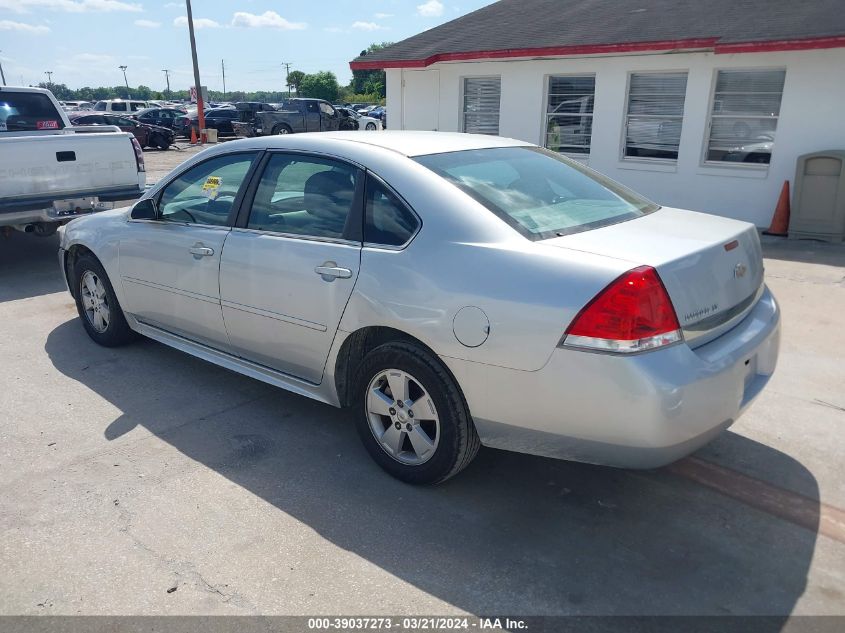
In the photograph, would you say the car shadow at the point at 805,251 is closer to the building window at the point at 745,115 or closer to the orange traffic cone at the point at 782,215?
the orange traffic cone at the point at 782,215

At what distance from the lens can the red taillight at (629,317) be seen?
2697 mm

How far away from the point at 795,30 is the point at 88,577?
10.6 m

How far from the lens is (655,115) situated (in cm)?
1148

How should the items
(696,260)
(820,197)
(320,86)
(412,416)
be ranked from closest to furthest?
(696,260)
(412,416)
(820,197)
(320,86)

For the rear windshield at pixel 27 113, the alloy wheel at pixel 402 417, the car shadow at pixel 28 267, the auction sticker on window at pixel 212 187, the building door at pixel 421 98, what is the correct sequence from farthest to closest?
the building door at pixel 421 98
the rear windshield at pixel 27 113
the car shadow at pixel 28 267
the auction sticker on window at pixel 212 187
the alloy wheel at pixel 402 417

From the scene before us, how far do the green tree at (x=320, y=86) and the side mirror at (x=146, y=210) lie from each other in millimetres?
87956

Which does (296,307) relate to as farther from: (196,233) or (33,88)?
(33,88)

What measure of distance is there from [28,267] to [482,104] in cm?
877

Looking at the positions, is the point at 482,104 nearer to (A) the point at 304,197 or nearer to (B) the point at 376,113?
(A) the point at 304,197

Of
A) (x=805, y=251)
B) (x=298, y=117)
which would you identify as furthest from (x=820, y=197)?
(x=298, y=117)

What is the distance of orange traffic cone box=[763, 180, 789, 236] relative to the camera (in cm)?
984

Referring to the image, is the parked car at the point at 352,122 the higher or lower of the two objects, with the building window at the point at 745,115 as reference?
lower

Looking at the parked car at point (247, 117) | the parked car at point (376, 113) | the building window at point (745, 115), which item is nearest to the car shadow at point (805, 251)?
the building window at point (745, 115)

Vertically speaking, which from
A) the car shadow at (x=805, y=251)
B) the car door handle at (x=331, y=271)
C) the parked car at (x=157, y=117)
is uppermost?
the car door handle at (x=331, y=271)
